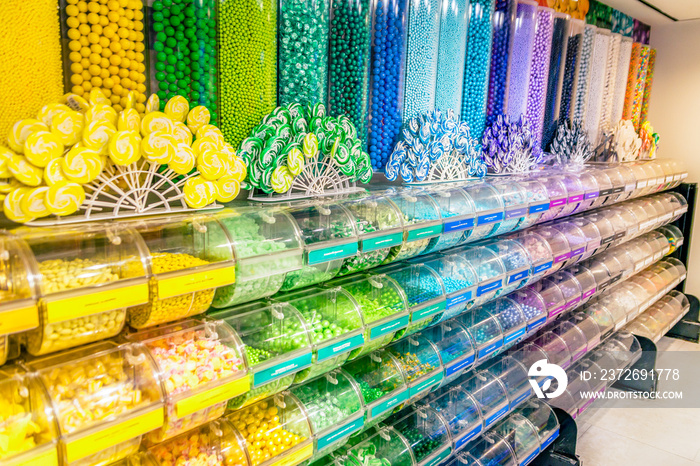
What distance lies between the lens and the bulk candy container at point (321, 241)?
1.82 m

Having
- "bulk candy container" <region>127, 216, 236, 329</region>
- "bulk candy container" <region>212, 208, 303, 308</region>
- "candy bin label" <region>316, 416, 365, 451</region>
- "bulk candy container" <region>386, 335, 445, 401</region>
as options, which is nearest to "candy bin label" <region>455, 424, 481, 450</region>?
"bulk candy container" <region>386, 335, 445, 401</region>

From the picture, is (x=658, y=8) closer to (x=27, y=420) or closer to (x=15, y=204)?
(x=15, y=204)

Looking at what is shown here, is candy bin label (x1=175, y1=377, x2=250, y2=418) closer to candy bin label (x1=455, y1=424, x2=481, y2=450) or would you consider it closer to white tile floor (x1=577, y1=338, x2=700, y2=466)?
candy bin label (x1=455, y1=424, x2=481, y2=450)

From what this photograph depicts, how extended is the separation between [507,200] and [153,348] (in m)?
2.14

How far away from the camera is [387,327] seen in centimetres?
212

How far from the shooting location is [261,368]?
→ 160cm

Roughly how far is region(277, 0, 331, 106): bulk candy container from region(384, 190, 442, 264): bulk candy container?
62 centimetres

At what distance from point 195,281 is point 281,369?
45 cm

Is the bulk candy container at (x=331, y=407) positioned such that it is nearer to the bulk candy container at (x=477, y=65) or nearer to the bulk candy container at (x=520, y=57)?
the bulk candy container at (x=477, y=65)

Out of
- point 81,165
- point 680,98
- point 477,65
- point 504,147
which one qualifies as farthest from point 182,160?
point 680,98

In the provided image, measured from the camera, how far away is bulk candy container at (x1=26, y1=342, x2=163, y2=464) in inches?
46.1

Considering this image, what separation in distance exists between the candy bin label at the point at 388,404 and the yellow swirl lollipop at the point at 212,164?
115 centimetres

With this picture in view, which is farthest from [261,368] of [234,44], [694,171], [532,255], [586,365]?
[694,171]

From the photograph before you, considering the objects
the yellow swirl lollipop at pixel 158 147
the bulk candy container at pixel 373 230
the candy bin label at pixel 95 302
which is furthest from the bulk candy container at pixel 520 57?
the candy bin label at pixel 95 302
